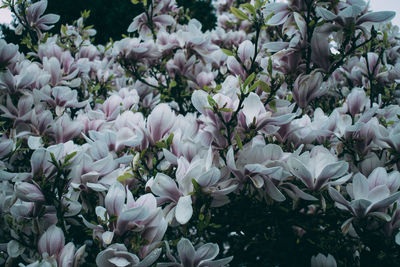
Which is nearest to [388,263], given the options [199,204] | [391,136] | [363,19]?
[391,136]

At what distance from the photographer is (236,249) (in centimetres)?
204

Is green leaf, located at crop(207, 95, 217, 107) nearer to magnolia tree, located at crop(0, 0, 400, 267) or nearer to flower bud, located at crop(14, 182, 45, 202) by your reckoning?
magnolia tree, located at crop(0, 0, 400, 267)

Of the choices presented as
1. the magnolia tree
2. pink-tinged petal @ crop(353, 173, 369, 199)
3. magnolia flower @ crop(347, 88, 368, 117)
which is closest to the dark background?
the magnolia tree

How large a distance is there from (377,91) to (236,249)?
62.2 inches

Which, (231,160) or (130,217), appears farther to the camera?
(231,160)

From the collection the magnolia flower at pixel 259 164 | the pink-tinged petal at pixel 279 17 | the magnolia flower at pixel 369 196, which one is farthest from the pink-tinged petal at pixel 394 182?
the pink-tinged petal at pixel 279 17

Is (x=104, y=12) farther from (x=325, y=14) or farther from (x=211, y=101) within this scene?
(x=211, y=101)

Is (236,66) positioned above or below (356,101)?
above

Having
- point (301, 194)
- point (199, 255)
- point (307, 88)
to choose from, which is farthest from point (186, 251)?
point (307, 88)

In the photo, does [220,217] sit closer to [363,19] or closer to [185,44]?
[363,19]

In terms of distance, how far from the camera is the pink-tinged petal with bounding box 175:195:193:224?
1.17 m

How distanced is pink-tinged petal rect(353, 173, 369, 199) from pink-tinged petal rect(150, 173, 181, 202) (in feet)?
2.23

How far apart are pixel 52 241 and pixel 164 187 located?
1.57 feet

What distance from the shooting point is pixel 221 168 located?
→ 1.39 meters
